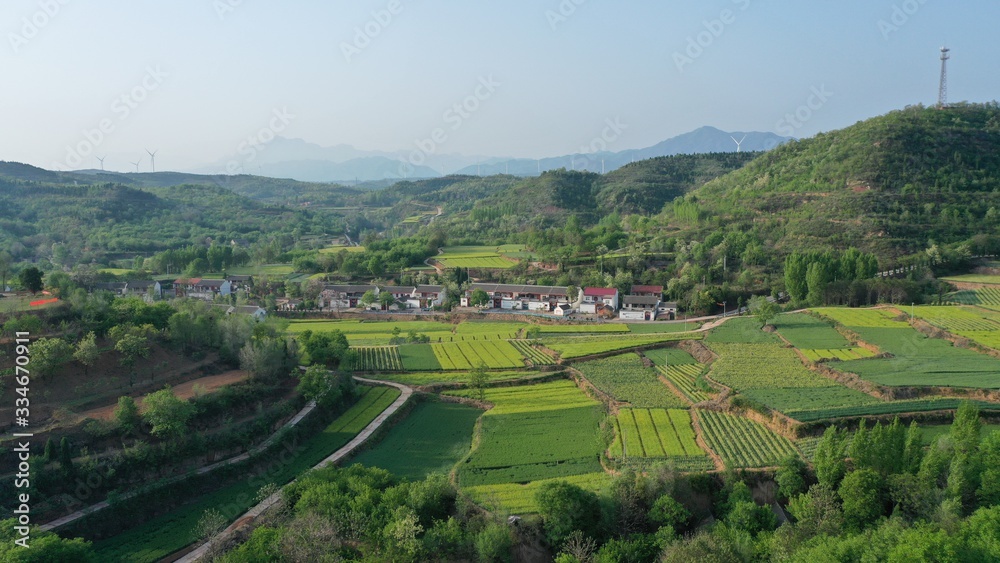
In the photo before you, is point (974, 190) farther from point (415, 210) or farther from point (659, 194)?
point (415, 210)

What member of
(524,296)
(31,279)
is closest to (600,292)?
(524,296)

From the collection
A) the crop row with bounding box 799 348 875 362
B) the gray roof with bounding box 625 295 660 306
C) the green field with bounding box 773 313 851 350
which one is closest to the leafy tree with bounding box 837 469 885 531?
the crop row with bounding box 799 348 875 362

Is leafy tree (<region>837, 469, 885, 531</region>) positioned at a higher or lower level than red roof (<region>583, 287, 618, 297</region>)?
lower

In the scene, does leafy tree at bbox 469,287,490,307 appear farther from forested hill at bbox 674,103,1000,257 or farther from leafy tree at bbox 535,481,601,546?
leafy tree at bbox 535,481,601,546

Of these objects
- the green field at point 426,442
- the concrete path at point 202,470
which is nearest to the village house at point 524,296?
the green field at point 426,442

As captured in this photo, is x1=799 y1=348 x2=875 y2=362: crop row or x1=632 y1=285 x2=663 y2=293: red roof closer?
x1=799 y1=348 x2=875 y2=362: crop row

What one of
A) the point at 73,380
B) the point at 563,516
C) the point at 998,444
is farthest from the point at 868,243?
the point at 73,380
